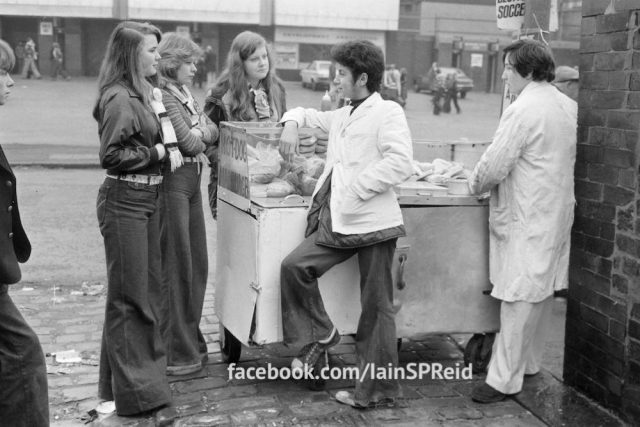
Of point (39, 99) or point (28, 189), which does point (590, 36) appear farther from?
point (39, 99)

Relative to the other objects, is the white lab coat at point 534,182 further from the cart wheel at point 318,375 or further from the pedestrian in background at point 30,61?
the pedestrian in background at point 30,61

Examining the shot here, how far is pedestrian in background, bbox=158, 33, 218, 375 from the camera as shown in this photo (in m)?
4.45

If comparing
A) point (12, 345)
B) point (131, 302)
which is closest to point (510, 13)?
point (131, 302)

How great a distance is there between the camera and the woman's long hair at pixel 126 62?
3.98 m

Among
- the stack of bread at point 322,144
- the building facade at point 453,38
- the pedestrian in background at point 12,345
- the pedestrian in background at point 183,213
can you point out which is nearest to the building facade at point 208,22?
the building facade at point 453,38

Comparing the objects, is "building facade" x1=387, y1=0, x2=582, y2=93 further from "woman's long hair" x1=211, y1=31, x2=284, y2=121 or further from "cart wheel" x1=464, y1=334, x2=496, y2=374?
"cart wheel" x1=464, y1=334, x2=496, y2=374

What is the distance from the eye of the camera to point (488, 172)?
432 centimetres

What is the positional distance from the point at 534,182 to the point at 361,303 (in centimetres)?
113

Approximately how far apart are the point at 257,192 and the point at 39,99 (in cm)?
2637

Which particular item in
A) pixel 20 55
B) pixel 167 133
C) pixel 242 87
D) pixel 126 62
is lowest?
pixel 167 133

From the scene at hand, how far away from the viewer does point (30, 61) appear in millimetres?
38969

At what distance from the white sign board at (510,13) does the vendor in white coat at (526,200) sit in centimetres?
188

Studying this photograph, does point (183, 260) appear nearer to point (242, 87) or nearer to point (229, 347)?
point (229, 347)

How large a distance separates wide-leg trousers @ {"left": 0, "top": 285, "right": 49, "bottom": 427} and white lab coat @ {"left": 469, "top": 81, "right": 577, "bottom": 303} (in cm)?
244
